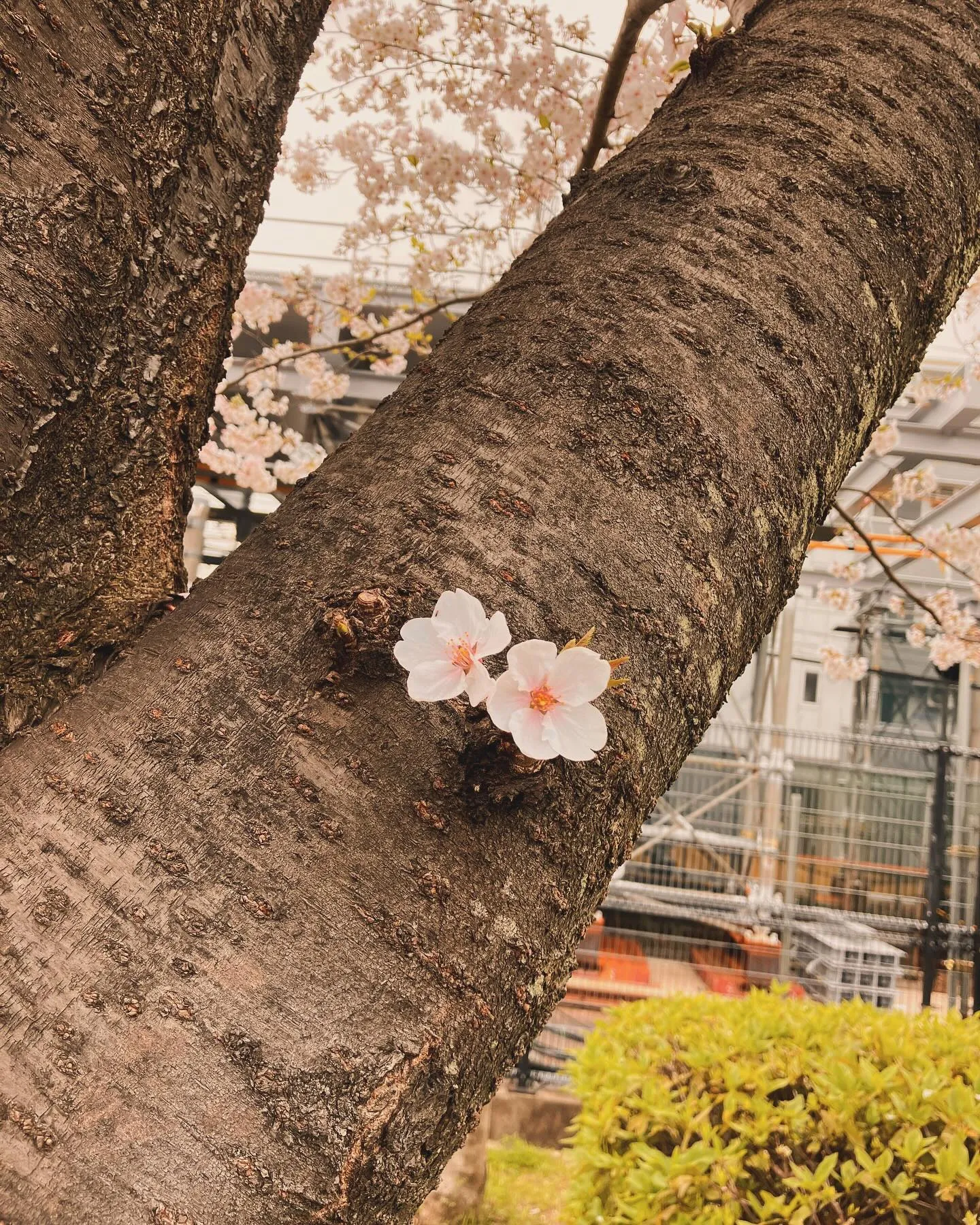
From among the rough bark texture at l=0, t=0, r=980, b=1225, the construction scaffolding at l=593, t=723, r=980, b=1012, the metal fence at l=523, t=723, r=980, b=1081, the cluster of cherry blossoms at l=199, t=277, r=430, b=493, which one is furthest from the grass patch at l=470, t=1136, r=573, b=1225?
the rough bark texture at l=0, t=0, r=980, b=1225

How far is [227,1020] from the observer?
0.49 meters

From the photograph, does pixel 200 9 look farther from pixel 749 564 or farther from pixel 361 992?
pixel 361 992

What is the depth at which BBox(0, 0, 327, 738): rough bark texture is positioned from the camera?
24.8 inches

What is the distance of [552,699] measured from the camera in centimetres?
54

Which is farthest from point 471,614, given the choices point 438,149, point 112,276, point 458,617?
point 438,149

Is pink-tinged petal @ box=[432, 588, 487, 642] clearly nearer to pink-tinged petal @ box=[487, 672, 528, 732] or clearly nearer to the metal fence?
pink-tinged petal @ box=[487, 672, 528, 732]

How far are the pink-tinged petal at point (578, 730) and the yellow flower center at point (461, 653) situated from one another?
0.19ft

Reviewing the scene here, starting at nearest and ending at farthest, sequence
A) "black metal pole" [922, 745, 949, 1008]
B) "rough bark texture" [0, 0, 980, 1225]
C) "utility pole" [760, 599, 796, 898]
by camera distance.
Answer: "rough bark texture" [0, 0, 980, 1225], "black metal pole" [922, 745, 949, 1008], "utility pole" [760, 599, 796, 898]

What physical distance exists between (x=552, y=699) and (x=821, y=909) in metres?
6.11

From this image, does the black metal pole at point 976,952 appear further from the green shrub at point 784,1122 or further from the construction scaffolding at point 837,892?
the green shrub at point 784,1122

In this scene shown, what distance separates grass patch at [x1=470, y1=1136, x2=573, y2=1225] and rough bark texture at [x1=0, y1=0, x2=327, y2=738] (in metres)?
3.98

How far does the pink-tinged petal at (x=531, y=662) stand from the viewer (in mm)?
530

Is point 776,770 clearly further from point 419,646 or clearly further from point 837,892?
point 419,646

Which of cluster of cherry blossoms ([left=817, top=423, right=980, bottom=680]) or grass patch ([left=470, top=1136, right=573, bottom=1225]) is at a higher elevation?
cluster of cherry blossoms ([left=817, top=423, right=980, bottom=680])
